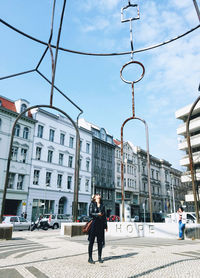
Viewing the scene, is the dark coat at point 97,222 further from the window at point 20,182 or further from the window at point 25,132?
the window at point 25,132

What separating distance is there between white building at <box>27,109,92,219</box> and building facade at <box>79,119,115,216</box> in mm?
3131

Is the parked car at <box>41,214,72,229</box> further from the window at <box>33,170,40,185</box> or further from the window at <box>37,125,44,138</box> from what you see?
the window at <box>37,125,44,138</box>

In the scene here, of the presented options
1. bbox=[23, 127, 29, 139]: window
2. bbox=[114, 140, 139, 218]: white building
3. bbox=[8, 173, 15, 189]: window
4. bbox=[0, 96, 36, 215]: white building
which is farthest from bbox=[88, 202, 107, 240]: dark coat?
bbox=[114, 140, 139, 218]: white building

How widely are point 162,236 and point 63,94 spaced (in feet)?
26.9

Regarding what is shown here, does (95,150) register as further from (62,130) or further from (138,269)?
(138,269)

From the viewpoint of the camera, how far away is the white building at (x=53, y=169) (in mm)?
33312

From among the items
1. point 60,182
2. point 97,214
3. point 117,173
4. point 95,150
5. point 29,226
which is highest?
point 95,150

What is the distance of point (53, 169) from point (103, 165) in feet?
45.8

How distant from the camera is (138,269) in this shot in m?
4.45

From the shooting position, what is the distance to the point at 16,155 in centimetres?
3159

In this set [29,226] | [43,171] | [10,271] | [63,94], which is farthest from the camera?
[43,171]

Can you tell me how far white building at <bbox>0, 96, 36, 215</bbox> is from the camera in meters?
30.1

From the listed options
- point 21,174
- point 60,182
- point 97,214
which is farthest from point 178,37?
point 60,182

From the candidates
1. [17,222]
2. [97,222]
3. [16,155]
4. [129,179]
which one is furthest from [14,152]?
[129,179]
